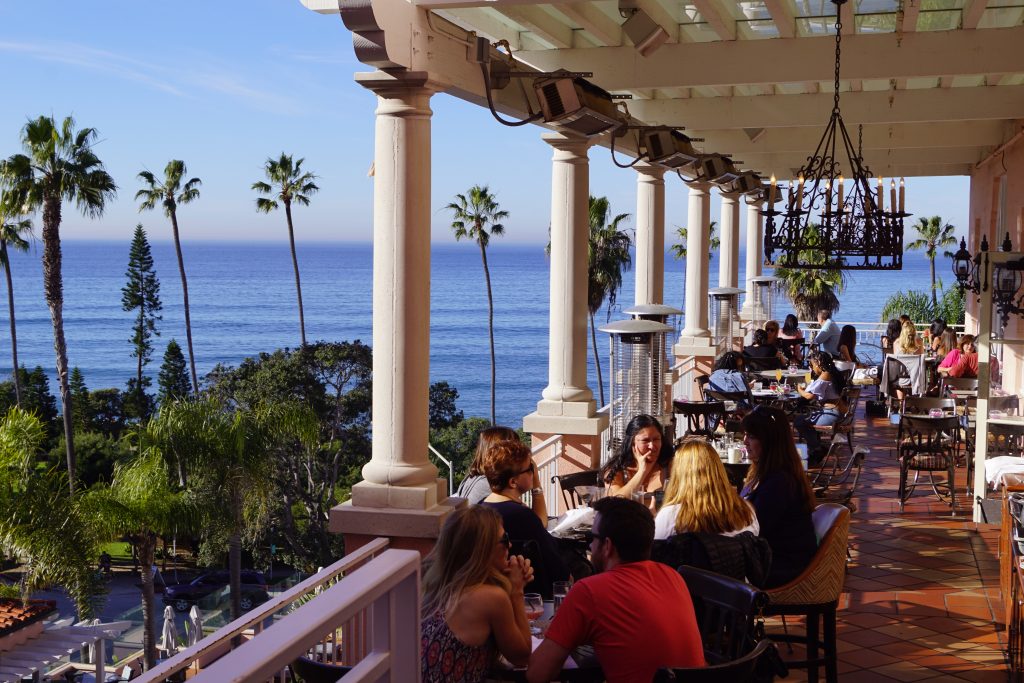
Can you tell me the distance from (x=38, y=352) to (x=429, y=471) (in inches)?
3298

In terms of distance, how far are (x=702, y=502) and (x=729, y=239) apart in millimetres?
12652

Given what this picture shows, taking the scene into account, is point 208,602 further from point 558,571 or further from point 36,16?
point 36,16

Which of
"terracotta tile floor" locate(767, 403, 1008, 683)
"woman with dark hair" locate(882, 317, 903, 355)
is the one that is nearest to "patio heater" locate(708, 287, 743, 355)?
"woman with dark hair" locate(882, 317, 903, 355)

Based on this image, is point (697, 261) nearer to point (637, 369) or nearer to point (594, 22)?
point (637, 369)

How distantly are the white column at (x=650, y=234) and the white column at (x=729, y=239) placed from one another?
5.13 meters

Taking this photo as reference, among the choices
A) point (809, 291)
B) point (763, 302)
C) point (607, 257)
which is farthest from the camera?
point (607, 257)

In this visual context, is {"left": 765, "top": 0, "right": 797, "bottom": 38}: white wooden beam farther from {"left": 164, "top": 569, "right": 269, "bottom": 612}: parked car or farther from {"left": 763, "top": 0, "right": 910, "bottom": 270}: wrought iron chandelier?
{"left": 164, "top": 569, "right": 269, "bottom": 612}: parked car

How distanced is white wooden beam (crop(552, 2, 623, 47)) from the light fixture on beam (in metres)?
0.24

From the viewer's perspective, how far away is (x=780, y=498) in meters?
4.59

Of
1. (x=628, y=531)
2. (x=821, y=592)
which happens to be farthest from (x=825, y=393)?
(x=628, y=531)

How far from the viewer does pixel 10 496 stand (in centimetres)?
1744

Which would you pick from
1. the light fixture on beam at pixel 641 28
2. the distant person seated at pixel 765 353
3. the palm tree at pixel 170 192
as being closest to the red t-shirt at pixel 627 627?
the light fixture on beam at pixel 641 28

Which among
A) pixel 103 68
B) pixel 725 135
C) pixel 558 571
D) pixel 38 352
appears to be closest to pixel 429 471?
pixel 558 571

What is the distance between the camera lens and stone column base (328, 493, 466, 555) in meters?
5.12
